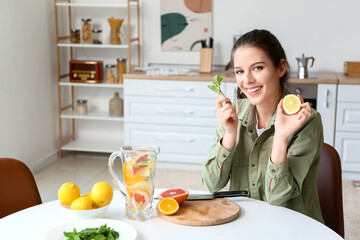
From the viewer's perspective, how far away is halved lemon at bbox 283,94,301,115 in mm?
1453

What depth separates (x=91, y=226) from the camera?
1.33 metres

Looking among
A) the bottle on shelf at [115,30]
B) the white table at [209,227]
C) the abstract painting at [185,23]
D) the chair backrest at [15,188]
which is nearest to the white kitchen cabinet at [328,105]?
the abstract painting at [185,23]

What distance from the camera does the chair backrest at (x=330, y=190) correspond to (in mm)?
1786

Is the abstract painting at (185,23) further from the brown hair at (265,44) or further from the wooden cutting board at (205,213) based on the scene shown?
the wooden cutting board at (205,213)

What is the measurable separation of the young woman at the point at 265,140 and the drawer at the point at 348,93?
77.8 inches

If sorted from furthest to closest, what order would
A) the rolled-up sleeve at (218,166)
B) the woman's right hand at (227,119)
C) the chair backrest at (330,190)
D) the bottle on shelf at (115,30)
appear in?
1. the bottle on shelf at (115,30)
2. the chair backrest at (330,190)
3. the rolled-up sleeve at (218,166)
4. the woman's right hand at (227,119)

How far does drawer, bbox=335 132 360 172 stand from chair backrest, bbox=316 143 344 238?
2009 mm

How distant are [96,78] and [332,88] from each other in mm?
1917

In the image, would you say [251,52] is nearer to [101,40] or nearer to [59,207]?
[59,207]

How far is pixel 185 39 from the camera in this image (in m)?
4.25

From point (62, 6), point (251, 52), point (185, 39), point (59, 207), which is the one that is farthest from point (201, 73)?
point (59, 207)

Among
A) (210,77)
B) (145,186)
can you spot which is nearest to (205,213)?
(145,186)

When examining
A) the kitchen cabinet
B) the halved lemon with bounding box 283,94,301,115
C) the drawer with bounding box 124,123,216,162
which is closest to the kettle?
the drawer with bounding box 124,123,216,162

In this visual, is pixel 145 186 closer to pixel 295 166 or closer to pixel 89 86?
pixel 295 166
